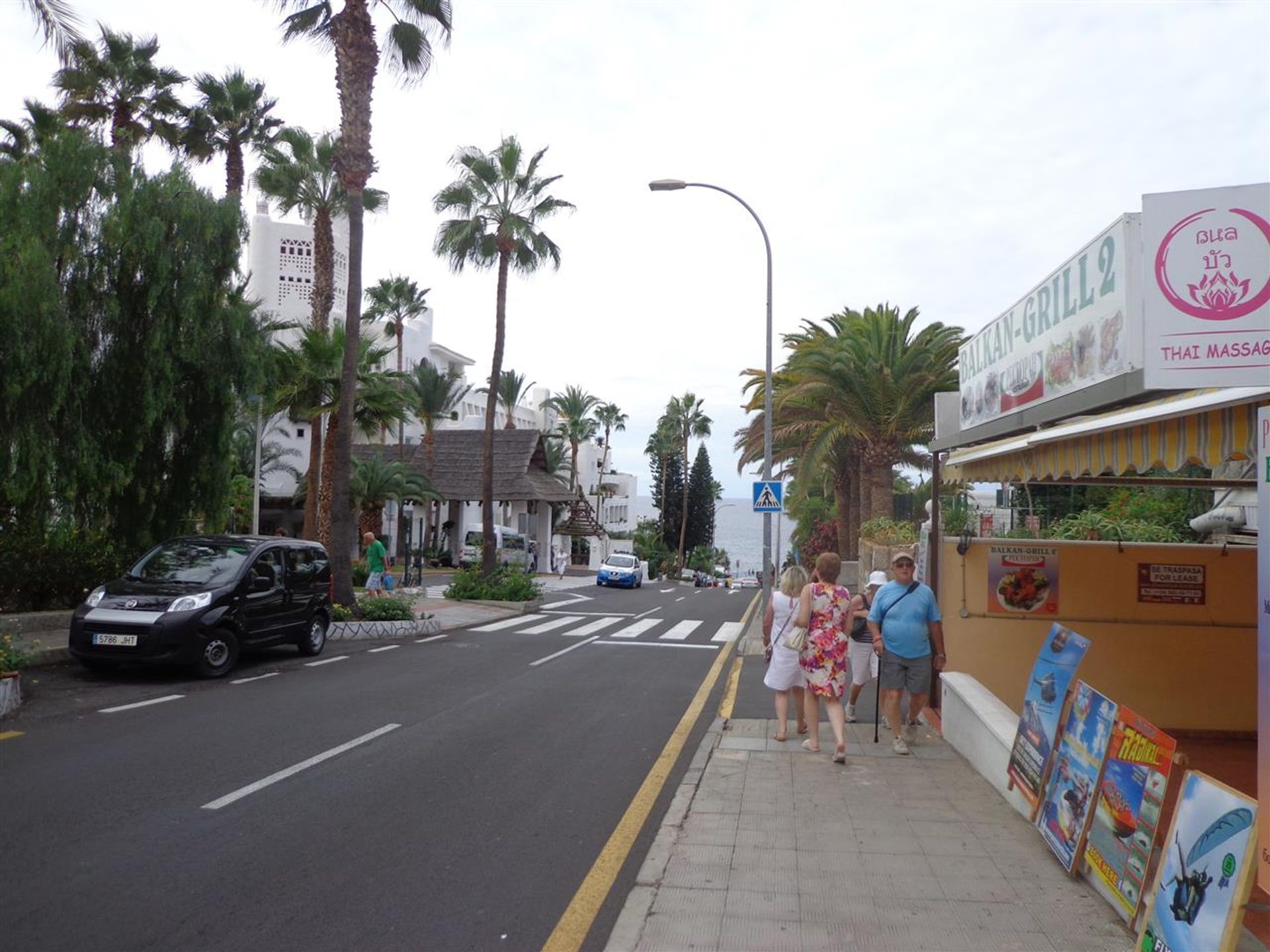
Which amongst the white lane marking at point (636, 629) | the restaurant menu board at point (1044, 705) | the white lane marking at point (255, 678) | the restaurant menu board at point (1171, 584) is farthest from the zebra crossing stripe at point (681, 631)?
the restaurant menu board at point (1044, 705)

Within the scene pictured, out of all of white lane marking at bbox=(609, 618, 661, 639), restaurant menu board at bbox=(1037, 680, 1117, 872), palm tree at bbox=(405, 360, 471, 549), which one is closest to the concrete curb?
restaurant menu board at bbox=(1037, 680, 1117, 872)

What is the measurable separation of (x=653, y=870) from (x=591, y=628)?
52.8 ft

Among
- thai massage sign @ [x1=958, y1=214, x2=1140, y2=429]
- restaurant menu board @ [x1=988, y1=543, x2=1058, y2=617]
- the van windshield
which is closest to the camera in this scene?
thai massage sign @ [x1=958, y1=214, x2=1140, y2=429]

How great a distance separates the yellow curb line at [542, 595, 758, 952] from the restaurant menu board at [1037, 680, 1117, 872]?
7.94 feet

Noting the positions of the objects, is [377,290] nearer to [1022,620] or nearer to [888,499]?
[888,499]

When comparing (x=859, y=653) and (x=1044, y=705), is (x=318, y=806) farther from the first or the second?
(x=859, y=653)

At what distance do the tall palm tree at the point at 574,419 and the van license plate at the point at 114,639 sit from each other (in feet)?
200

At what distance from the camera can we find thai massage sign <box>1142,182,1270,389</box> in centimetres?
477

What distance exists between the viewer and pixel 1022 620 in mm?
9680

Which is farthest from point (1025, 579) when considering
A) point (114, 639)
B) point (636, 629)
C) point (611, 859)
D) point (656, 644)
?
point (636, 629)

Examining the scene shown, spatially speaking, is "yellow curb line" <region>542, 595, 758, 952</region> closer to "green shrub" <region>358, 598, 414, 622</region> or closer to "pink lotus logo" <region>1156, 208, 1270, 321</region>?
"pink lotus logo" <region>1156, 208, 1270, 321</region>

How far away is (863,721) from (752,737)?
1.54m

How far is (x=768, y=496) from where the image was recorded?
62.3ft

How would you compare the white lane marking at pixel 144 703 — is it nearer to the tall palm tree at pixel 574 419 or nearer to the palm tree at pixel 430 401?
the palm tree at pixel 430 401
